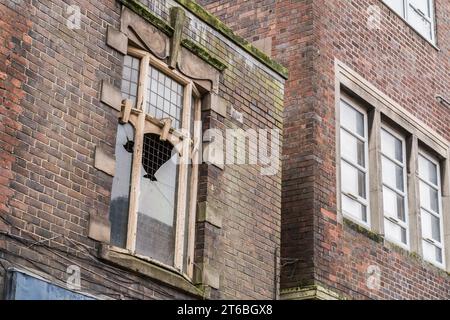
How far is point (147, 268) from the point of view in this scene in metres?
10.5

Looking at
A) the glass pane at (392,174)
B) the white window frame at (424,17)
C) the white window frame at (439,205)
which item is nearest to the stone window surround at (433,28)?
the white window frame at (424,17)

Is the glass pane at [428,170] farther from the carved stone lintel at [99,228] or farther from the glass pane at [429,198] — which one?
the carved stone lintel at [99,228]

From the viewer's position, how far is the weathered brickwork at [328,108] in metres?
13.7

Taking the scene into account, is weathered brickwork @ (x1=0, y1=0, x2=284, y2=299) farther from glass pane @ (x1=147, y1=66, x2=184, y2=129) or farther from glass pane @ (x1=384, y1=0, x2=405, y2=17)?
glass pane @ (x1=384, y1=0, x2=405, y2=17)

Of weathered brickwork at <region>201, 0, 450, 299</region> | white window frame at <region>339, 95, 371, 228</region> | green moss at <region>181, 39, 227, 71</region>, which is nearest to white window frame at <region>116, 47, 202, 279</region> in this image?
green moss at <region>181, 39, 227, 71</region>

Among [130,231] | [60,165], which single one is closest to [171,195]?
[130,231]

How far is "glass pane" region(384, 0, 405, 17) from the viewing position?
17.1 m

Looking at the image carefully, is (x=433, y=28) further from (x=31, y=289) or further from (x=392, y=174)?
(x=31, y=289)

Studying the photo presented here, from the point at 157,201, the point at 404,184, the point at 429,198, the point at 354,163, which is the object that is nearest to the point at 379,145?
the point at 354,163

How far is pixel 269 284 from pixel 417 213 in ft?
→ 14.6

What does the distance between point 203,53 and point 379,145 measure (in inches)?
174

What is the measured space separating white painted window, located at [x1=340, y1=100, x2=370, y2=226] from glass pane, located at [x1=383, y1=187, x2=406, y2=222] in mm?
580

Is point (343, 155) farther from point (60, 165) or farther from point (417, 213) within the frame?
point (60, 165)
